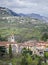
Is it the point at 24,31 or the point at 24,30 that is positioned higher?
the point at 24,31

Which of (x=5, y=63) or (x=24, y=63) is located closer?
(x=24, y=63)

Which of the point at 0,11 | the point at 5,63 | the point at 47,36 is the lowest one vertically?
the point at 0,11

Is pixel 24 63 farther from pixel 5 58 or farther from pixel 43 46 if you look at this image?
pixel 43 46

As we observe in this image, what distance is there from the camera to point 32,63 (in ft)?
107

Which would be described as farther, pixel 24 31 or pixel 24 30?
pixel 24 30

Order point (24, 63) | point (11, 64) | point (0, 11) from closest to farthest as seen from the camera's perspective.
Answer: point (24, 63), point (11, 64), point (0, 11)

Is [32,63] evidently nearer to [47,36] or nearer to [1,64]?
[1,64]

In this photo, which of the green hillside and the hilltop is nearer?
the green hillside

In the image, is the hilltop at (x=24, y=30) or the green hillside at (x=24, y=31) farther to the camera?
the hilltop at (x=24, y=30)

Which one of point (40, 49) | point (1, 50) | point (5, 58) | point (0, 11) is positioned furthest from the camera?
point (0, 11)

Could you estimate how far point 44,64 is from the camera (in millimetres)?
32750

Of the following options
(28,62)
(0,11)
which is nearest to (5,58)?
(28,62)

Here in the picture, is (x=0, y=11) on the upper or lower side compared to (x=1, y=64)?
lower

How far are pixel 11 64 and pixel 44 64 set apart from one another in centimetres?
432
